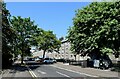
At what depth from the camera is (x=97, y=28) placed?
135ft

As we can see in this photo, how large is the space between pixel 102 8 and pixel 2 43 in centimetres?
1485

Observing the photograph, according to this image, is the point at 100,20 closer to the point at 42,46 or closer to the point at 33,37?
the point at 33,37

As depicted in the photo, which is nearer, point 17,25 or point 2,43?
point 2,43

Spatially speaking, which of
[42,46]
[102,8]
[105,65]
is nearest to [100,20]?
[102,8]

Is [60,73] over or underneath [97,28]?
underneath

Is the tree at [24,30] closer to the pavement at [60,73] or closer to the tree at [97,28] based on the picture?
the tree at [97,28]

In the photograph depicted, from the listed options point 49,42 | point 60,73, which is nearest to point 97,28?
point 60,73

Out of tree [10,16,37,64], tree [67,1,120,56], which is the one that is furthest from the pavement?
tree [10,16,37,64]

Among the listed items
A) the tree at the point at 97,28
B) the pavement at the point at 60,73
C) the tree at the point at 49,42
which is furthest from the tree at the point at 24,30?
the pavement at the point at 60,73

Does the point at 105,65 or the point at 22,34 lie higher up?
the point at 22,34

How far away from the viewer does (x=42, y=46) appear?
92.6 metres

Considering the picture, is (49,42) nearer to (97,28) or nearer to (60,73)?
(97,28)

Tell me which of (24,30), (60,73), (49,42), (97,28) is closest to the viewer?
(60,73)

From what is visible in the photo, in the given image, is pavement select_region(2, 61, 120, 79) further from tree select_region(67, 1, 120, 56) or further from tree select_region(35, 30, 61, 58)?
tree select_region(35, 30, 61, 58)
